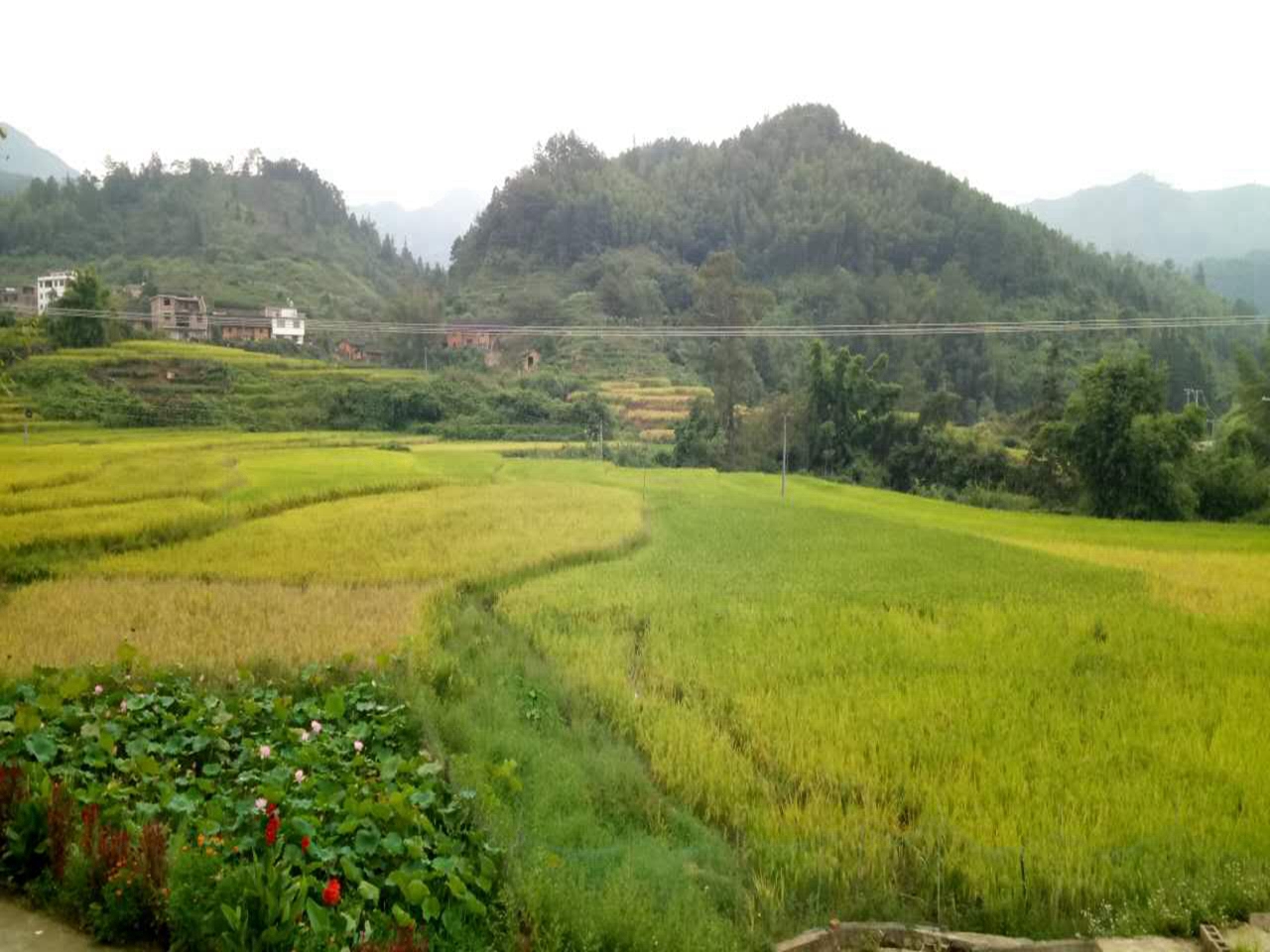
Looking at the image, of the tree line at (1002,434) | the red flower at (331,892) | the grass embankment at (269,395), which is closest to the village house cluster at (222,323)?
the grass embankment at (269,395)

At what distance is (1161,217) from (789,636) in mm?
105189

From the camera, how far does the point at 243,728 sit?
12.1ft

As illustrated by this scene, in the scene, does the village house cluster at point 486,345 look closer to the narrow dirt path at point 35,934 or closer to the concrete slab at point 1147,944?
the narrow dirt path at point 35,934

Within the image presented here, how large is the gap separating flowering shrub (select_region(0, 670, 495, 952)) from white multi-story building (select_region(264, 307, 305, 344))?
23.6ft

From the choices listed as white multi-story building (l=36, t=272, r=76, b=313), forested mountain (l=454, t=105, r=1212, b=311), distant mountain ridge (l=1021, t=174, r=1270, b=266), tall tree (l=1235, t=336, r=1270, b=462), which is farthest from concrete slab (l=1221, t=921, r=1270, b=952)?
distant mountain ridge (l=1021, t=174, r=1270, b=266)

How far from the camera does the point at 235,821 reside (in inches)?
113

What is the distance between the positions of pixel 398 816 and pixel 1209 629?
4847 millimetres

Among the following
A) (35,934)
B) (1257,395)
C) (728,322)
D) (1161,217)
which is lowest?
(35,934)

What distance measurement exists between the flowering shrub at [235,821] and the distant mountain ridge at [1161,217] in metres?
79.8

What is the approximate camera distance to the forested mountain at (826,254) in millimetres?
22031

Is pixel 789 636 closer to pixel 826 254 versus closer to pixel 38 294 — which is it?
pixel 38 294

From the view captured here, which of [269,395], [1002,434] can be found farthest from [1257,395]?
[269,395]

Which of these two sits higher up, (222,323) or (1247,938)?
(222,323)

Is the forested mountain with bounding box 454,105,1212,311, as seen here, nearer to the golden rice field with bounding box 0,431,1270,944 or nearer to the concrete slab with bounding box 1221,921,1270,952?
the golden rice field with bounding box 0,431,1270,944
